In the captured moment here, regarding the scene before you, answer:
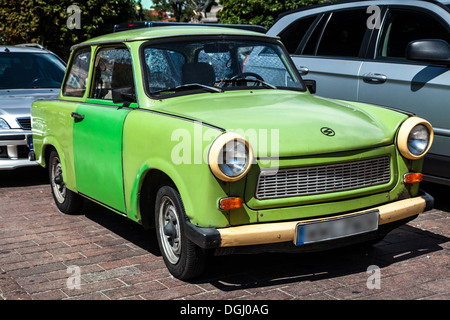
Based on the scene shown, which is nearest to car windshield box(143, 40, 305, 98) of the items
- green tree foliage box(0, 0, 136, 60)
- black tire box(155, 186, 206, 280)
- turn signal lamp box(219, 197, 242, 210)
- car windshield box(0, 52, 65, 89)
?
black tire box(155, 186, 206, 280)

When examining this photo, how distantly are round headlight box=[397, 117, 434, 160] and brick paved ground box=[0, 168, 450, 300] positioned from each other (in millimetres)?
843

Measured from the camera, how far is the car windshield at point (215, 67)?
16.3 feet

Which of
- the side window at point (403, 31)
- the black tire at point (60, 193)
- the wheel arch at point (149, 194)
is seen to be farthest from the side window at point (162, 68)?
the side window at point (403, 31)

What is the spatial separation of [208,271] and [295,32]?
4.09 meters

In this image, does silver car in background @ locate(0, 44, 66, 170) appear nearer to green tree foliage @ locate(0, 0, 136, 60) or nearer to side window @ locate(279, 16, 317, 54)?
side window @ locate(279, 16, 317, 54)

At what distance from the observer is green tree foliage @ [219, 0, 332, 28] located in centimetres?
2236

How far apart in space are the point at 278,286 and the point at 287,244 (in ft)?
1.27

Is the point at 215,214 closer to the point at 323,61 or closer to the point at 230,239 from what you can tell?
the point at 230,239

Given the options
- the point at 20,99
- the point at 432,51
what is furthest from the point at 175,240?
the point at 20,99

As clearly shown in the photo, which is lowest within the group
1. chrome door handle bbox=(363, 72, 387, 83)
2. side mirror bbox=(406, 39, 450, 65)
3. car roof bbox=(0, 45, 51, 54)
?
chrome door handle bbox=(363, 72, 387, 83)

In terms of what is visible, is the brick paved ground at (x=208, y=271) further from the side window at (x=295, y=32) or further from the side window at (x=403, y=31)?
the side window at (x=295, y=32)

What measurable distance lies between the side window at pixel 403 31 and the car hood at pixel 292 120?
1768mm

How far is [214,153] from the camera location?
3.81 metres

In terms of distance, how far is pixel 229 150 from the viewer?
12.6 feet
